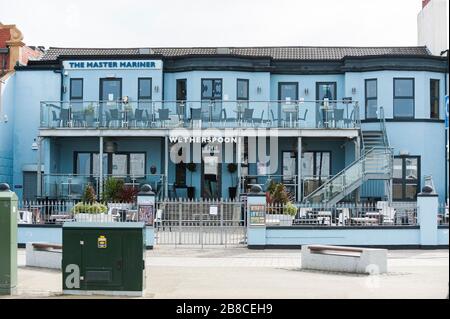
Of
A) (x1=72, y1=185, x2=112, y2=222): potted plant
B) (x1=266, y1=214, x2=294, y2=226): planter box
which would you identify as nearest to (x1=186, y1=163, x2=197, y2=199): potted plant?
(x1=72, y1=185, x2=112, y2=222): potted plant

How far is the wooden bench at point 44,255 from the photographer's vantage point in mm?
15172

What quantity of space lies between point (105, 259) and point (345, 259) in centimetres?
563

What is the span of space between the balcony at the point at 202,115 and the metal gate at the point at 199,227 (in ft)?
16.1

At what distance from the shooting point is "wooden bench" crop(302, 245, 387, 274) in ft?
47.9

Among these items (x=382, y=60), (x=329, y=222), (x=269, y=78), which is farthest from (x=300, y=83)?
(x=329, y=222)

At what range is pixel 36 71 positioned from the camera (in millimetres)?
31203

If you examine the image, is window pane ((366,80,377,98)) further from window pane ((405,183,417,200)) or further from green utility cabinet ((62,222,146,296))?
green utility cabinet ((62,222,146,296))

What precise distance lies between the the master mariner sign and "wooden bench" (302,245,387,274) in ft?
55.1

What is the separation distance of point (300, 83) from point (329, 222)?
10.8 meters

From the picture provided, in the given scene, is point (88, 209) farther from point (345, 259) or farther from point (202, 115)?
point (345, 259)

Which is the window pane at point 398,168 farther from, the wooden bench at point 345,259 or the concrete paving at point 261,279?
the wooden bench at point 345,259

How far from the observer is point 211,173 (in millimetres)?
29719

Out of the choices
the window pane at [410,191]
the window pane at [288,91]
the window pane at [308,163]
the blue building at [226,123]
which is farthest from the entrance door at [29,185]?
the window pane at [410,191]
